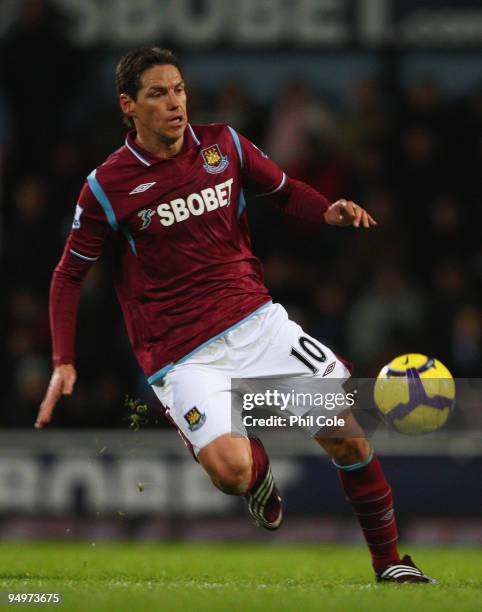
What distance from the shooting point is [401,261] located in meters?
12.5

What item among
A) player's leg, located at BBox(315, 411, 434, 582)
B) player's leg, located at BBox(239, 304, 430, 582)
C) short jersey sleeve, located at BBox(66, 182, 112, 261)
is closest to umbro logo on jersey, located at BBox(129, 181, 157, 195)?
short jersey sleeve, located at BBox(66, 182, 112, 261)

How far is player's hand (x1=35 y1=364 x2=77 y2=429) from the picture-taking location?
6055 millimetres

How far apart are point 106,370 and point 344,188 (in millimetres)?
2540

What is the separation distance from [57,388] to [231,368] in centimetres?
76

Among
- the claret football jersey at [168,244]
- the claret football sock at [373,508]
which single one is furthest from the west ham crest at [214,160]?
the claret football sock at [373,508]

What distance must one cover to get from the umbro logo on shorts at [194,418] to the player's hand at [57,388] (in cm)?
50

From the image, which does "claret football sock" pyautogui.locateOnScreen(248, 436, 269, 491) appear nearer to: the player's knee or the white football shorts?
the white football shorts

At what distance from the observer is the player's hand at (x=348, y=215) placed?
629cm

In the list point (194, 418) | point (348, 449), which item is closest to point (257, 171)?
point (194, 418)

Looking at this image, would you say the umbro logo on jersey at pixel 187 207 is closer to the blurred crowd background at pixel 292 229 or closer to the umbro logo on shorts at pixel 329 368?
the umbro logo on shorts at pixel 329 368

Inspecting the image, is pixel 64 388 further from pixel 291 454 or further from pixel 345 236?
pixel 345 236

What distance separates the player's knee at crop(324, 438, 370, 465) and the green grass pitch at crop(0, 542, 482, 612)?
0.54 meters

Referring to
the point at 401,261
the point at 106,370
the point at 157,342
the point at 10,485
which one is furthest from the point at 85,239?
the point at 401,261

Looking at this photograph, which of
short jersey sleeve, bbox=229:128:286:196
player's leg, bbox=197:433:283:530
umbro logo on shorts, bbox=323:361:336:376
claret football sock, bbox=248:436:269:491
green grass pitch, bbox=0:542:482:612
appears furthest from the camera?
short jersey sleeve, bbox=229:128:286:196
